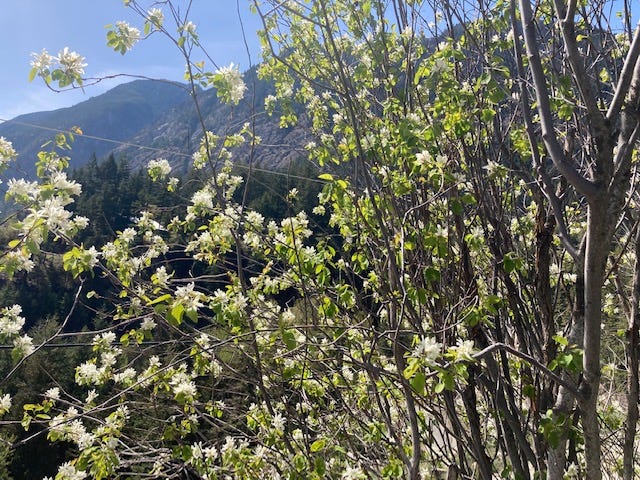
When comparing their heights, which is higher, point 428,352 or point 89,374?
point 428,352

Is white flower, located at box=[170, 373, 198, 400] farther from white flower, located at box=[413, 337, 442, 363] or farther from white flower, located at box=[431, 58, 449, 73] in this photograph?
white flower, located at box=[431, 58, 449, 73]

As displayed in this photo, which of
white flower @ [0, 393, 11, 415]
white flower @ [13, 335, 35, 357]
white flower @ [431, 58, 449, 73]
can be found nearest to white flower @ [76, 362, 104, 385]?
white flower @ [0, 393, 11, 415]

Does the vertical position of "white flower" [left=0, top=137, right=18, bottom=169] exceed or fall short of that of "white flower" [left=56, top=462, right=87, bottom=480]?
it exceeds it

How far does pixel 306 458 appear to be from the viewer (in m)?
2.69

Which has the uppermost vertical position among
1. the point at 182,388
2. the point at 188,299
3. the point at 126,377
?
the point at 188,299

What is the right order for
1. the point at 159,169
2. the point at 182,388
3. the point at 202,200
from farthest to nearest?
the point at 159,169
the point at 202,200
the point at 182,388

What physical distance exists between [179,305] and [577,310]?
1657 mm

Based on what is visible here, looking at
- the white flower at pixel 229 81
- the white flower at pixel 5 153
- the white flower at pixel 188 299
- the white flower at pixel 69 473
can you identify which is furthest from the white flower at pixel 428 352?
the white flower at pixel 5 153

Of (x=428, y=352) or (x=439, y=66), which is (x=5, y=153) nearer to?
(x=439, y=66)

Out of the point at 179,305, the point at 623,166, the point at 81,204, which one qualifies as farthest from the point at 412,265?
the point at 81,204

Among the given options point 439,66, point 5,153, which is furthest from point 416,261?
point 5,153

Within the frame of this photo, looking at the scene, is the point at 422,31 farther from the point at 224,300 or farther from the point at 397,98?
the point at 224,300

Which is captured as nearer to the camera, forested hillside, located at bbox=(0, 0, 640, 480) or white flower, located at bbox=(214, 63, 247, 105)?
forested hillside, located at bbox=(0, 0, 640, 480)

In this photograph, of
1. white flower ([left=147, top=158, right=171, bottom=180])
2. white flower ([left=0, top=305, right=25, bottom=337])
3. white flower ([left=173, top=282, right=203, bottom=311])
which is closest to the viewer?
white flower ([left=173, top=282, right=203, bottom=311])
